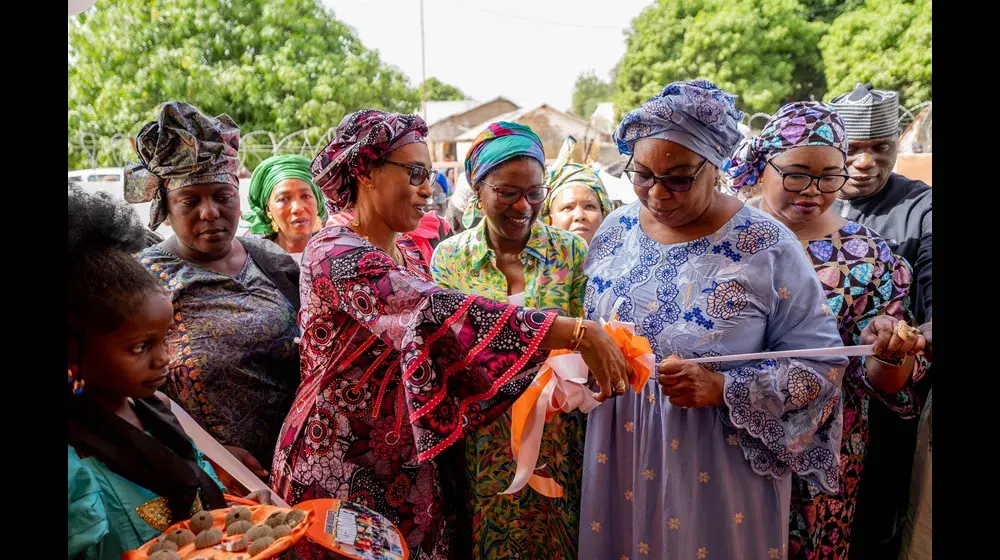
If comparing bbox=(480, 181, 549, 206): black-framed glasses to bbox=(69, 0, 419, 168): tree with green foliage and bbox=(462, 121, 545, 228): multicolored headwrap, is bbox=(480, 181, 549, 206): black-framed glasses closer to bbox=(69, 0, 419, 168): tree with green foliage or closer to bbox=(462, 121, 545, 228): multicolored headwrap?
bbox=(462, 121, 545, 228): multicolored headwrap

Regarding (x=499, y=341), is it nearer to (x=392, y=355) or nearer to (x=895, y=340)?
(x=392, y=355)

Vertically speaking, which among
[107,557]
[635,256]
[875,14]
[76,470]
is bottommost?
[107,557]

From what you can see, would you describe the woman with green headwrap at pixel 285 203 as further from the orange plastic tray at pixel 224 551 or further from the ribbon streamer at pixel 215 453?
the orange plastic tray at pixel 224 551

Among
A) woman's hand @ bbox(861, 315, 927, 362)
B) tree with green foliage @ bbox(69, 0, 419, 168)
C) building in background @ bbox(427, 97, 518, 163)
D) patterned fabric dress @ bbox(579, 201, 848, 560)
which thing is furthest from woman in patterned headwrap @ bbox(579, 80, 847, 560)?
building in background @ bbox(427, 97, 518, 163)

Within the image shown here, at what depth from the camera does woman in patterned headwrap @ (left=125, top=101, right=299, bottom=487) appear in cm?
275

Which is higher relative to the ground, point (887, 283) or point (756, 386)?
point (887, 283)

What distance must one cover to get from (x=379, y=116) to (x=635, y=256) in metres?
1.11

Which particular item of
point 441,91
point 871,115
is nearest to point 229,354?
point 871,115

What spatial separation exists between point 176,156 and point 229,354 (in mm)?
843

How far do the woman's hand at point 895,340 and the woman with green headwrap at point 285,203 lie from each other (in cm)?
352
